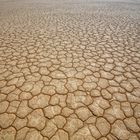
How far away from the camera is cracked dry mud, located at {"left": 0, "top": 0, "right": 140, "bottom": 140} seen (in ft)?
5.54

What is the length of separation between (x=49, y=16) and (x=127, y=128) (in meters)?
5.24

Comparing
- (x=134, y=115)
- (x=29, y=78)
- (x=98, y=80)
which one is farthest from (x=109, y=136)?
(x=29, y=78)

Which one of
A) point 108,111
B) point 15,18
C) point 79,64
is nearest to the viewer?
point 108,111

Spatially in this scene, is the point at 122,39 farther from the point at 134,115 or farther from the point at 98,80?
the point at 134,115

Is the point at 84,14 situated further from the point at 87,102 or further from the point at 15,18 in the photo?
the point at 87,102

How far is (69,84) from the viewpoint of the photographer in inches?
91.2

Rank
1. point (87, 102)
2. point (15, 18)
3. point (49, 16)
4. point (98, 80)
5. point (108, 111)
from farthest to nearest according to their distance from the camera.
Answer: point (49, 16) → point (15, 18) → point (98, 80) → point (87, 102) → point (108, 111)

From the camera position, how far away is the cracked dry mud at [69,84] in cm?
169

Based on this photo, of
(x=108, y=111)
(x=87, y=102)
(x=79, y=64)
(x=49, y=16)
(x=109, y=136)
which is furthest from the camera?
(x=49, y=16)

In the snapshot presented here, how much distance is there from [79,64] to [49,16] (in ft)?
12.5

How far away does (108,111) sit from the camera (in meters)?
1.89

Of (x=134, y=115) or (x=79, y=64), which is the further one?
(x=79, y=64)

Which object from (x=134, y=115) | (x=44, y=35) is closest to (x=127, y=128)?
(x=134, y=115)

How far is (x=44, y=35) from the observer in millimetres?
4152
